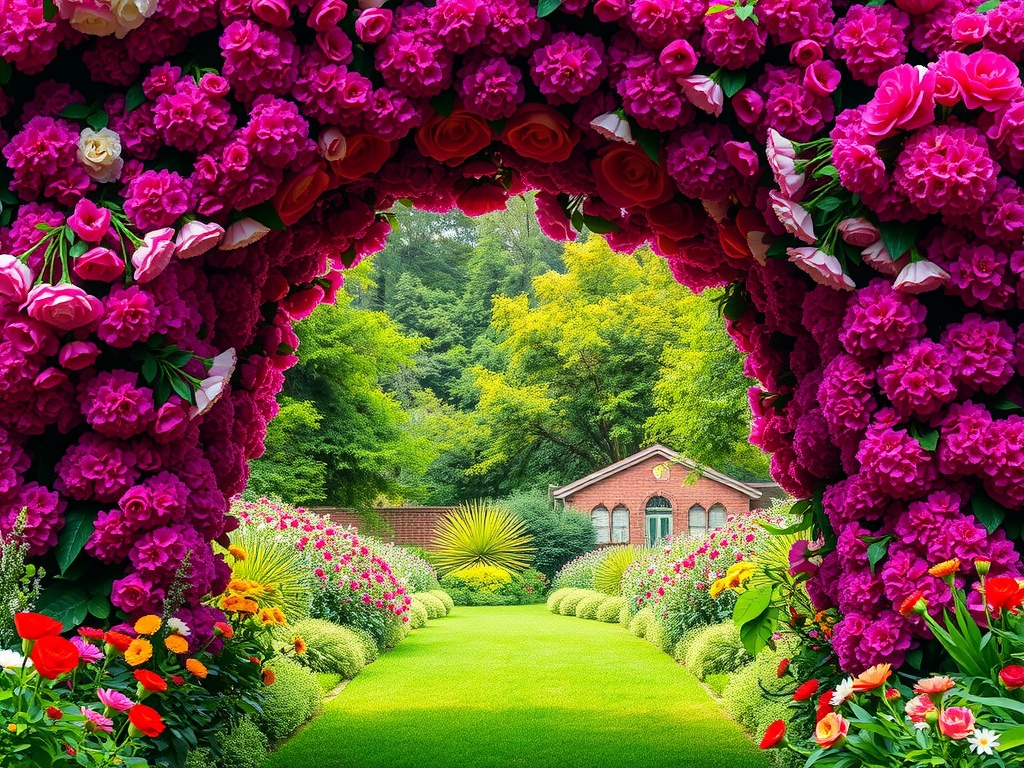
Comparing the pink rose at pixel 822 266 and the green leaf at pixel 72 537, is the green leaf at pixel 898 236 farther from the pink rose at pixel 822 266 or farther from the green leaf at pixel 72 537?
the green leaf at pixel 72 537

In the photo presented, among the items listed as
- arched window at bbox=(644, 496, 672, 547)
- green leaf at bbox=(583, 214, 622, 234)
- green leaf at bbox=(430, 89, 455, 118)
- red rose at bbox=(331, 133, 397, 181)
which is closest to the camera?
green leaf at bbox=(430, 89, 455, 118)

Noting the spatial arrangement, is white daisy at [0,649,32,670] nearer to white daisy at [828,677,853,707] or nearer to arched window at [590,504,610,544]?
white daisy at [828,677,853,707]

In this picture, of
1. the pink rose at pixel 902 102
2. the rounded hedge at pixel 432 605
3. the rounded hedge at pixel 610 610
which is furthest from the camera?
the rounded hedge at pixel 432 605

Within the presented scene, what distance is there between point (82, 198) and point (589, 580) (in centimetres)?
1583

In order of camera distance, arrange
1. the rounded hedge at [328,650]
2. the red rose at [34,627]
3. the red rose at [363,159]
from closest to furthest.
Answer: the red rose at [34,627] < the red rose at [363,159] < the rounded hedge at [328,650]

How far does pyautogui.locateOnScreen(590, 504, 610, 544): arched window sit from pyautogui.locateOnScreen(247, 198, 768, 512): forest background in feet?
7.26

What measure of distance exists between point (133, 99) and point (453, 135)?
1.11m

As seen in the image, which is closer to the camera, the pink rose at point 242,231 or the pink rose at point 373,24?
the pink rose at point 373,24

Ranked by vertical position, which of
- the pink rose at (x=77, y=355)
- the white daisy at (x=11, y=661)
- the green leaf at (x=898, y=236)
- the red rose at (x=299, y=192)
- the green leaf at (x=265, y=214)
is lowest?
the white daisy at (x=11, y=661)

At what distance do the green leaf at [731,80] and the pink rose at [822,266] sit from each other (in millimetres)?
566

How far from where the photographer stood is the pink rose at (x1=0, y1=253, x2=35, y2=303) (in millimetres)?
3033

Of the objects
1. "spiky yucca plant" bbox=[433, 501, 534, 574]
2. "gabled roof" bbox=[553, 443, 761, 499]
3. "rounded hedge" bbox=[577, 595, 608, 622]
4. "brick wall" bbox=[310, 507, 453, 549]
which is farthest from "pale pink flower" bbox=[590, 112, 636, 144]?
"brick wall" bbox=[310, 507, 453, 549]

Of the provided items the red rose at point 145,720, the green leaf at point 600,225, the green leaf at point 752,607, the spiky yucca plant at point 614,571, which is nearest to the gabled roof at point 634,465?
the spiky yucca plant at point 614,571

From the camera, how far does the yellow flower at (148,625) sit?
9.72 feet
